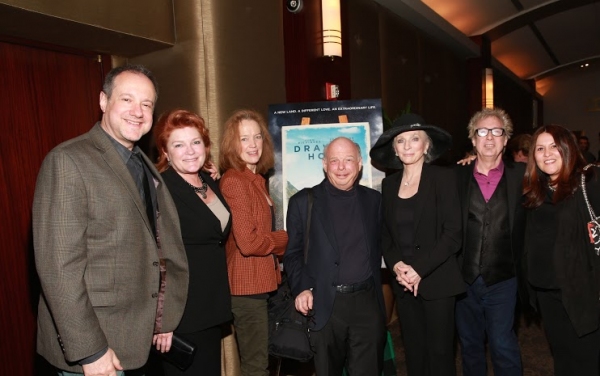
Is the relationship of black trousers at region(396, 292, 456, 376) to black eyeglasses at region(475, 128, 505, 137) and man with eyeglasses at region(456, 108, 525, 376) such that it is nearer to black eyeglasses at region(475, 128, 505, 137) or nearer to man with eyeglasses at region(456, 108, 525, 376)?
man with eyeglasses at region(456, 108, 525, 376)

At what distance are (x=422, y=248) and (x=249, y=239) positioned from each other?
982mm

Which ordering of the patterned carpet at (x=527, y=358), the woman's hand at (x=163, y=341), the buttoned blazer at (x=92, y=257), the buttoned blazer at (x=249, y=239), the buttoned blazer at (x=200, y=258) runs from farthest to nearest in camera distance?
the patterned carpet at (x=527, y=358), the buttoned blazer at (x=249, y=239), the buttoned blazer at (x=200, y=258), the woman's hand at (x=163, y=341), the buttoned blazer at (x=92, y=257)

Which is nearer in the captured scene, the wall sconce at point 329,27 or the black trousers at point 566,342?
the black trousers at point 566,342

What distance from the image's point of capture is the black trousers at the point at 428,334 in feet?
8.51

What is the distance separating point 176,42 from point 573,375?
10.5ft

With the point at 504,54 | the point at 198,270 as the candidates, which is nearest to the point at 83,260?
the point at 198,270

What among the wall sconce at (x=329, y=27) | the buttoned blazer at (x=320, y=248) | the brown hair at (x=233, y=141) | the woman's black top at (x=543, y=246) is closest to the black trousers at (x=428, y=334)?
the buttoned blazer at (x=320, y=248)

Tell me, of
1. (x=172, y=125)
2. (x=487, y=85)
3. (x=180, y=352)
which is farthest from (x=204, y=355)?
(x=487, y=85)

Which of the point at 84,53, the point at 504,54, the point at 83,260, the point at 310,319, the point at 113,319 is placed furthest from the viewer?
the point at 504,54

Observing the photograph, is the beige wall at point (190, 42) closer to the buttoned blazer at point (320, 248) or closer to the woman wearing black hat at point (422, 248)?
the buttoned blazer at point (320, 248)

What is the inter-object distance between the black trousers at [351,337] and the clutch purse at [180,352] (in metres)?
0.72

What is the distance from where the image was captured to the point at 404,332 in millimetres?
2758

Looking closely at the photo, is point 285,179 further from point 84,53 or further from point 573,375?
point 573,375

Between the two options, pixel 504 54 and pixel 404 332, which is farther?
pixel 504 54
